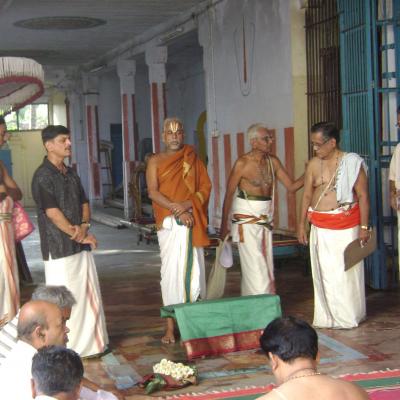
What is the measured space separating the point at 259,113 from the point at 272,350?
8.02 meters

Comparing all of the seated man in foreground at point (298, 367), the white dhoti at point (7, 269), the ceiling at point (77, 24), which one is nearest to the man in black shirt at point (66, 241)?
the white dhoti at point (7, 269)

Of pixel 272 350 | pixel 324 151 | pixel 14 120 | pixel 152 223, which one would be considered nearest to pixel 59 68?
pixel 14 120

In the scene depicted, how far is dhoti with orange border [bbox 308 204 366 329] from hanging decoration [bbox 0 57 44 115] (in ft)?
8.21

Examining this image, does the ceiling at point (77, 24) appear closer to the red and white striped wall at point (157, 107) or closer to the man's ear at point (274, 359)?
the red and white striped wall at point (157, 107)

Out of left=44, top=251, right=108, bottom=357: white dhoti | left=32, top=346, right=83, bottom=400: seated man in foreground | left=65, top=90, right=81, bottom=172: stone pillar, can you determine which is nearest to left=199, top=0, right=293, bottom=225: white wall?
left=44, top=251, right=108, bottom=357: white dhoti

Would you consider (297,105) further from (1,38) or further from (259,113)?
(1,38)

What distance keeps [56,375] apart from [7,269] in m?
3.46

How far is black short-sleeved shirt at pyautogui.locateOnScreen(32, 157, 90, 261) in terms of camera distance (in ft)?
18.6

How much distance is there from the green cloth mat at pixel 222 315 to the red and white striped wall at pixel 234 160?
12.5 feet

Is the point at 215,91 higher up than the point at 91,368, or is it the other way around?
the point at 215,91

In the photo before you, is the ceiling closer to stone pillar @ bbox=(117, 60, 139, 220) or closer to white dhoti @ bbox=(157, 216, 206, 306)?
stone pillar @ bbox=(117, 60, 139, 220)

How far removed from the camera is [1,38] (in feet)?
51.0

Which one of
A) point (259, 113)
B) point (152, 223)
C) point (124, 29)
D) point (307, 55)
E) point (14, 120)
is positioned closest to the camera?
point (307, 55)

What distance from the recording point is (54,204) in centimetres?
568
